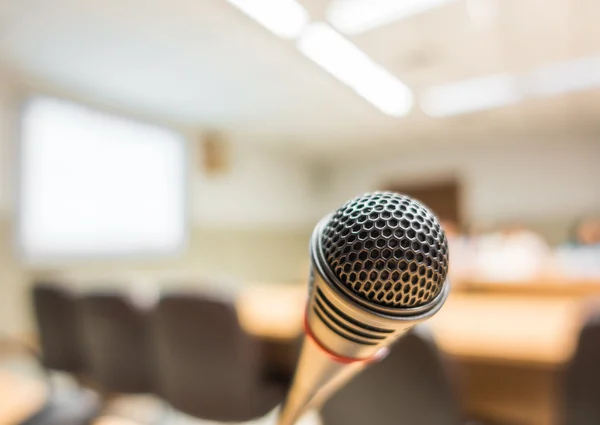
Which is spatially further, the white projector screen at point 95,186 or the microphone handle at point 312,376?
the white projector screen at point 95,186

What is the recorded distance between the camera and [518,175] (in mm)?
6090

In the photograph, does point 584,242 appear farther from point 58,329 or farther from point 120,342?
point 58,329

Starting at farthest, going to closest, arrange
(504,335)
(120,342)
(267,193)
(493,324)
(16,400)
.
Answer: (267,193)
(120,342)
(493,324)
(504,335)
(16,400)

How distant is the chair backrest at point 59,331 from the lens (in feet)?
6.39

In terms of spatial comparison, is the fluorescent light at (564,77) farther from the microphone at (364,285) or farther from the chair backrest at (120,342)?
the microphone at (364,285)

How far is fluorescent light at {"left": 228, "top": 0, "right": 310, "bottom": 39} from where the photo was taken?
2.50m

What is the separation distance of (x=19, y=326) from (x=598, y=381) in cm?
367

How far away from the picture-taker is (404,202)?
0.79ft

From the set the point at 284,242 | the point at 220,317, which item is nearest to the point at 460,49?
the point at 220,317

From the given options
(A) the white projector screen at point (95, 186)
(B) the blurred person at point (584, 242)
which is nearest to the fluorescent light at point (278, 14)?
(A) the white projector screen at point (95, 186)

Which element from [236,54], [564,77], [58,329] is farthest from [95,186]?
[564,77]

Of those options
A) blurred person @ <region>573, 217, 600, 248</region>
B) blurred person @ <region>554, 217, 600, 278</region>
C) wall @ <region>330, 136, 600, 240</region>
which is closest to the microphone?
blurred person @ <region>554, 217, 600, 278</region>

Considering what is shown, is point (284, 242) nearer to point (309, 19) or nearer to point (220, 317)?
point (309, 19)

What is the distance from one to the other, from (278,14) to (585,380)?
2.50 meters
